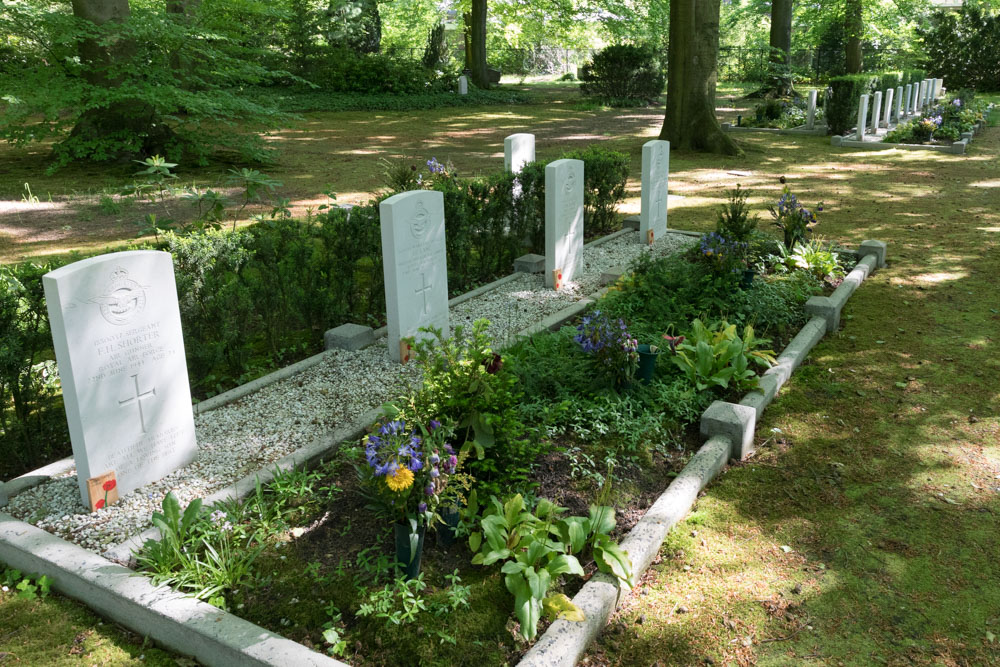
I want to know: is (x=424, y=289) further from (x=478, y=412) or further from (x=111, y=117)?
(x=111, y=117)

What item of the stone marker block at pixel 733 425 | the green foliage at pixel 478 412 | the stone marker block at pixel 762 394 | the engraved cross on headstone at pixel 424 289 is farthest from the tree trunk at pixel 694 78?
the green foliage at pixel 478 412

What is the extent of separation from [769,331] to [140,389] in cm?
478

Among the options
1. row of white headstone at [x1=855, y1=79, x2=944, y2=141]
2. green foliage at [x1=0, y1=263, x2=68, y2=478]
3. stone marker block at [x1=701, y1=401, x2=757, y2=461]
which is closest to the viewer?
green foliage at [x1=0, y1=263, x2=68, y2=478]

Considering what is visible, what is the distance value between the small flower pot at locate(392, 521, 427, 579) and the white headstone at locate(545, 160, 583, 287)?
14.3ft

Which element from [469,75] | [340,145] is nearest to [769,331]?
[340,145]

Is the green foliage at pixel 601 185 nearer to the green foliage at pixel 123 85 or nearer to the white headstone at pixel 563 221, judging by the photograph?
the white headstone at pixel 563 221

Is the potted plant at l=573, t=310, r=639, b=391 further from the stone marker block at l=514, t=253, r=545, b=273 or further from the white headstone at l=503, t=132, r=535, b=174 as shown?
the white headstone at l=503, t=132, r=535, b=174

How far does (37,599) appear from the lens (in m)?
3.45

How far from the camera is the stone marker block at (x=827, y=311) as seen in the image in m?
6.55

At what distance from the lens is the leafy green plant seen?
17.0 ft

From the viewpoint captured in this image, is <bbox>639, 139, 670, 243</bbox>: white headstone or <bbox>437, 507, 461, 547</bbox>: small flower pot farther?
<bbox>639, 139, 670, 243</bbox>: white headstone

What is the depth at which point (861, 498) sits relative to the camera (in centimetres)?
421

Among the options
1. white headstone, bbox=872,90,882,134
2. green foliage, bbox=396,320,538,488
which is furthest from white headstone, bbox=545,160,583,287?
white headstone, bbox=872,90,882,134

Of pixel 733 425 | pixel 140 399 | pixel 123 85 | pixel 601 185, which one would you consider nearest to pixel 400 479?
pixel 140 399
